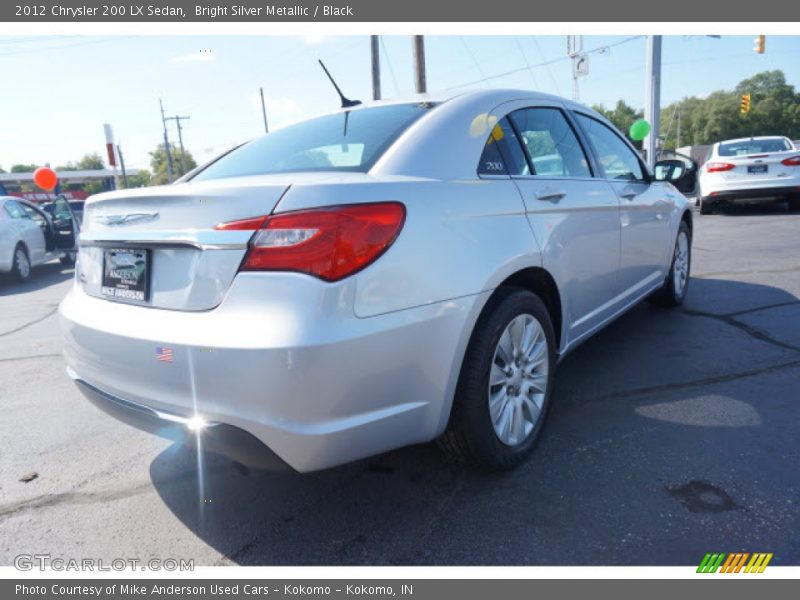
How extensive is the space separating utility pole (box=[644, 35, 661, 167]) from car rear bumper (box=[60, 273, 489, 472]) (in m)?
16.8

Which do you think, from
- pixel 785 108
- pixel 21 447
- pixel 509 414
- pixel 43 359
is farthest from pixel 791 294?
pixel 785 108

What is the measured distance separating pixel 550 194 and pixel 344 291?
136 cm

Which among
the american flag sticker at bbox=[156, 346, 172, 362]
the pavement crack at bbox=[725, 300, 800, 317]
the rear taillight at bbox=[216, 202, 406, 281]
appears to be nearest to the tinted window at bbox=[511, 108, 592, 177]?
the rear taillight at bbox=[216, 202, 406, 281]

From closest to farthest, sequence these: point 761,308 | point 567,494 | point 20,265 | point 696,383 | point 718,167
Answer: point 567,494
point 696,383
point 761,308
point 20,265
point 718,167

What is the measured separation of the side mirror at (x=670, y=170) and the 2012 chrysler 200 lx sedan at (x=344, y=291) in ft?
7.10

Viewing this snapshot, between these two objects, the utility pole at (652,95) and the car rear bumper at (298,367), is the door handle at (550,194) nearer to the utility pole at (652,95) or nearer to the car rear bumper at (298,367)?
the car rear bumper at (298,367)

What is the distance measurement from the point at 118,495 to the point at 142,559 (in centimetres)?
52

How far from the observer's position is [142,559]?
2.01 m

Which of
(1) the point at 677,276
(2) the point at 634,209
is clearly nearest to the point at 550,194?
(2) the point at 634,209

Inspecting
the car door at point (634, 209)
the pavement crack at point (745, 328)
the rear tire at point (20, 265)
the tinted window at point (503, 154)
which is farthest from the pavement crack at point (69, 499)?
the rear tire at point (20, 265)

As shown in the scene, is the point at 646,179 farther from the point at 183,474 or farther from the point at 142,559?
the point at 142,559

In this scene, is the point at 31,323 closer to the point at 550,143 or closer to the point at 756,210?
the point at 550,143

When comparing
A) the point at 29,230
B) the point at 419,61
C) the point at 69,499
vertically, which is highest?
the point at 419,61

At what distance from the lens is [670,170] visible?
15.0 ft
